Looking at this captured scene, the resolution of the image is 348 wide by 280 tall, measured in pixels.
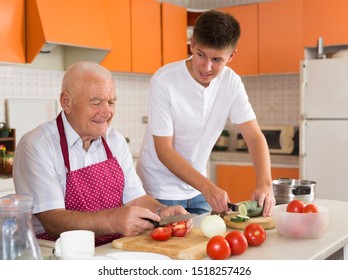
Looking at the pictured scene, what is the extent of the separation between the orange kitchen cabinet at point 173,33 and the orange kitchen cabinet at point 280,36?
0.70m

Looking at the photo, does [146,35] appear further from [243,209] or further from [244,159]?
[243,209]

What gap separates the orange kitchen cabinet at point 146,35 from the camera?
14.5ft

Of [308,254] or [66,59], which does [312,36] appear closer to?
[66,59]

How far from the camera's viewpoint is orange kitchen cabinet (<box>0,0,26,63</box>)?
3.39 metres

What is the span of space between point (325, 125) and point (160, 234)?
9.88 feet

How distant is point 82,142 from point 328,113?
2.81 meters

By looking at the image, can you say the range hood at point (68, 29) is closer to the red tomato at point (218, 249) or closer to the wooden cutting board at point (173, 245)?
the wooden cutting board at point (173, 245)

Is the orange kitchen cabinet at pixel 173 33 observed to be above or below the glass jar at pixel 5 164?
above

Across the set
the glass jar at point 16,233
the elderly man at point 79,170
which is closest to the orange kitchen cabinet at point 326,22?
the elderly man at point 79,170

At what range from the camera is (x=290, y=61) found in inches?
189

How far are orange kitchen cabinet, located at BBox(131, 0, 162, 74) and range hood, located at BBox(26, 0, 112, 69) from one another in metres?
0.44

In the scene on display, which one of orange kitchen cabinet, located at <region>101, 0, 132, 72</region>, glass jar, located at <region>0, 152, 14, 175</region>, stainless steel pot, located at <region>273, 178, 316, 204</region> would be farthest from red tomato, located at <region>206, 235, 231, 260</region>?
orange kitchen cabinet, located at <region>101, 0, 132, 72</region>

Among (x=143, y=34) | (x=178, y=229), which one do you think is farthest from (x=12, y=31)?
(x=178, y=229)

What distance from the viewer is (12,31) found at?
3.46 metres
